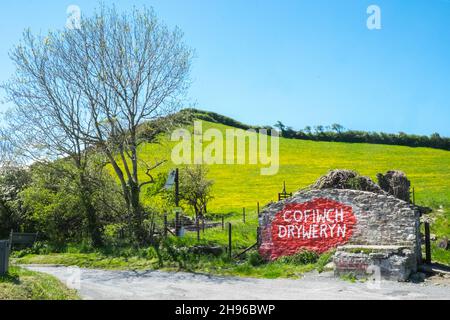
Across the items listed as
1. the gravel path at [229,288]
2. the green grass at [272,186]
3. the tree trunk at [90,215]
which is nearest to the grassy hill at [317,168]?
the green grass at [272,186]

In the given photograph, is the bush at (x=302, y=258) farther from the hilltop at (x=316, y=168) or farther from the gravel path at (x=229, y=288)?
the hilltop at (x=316, y=168)

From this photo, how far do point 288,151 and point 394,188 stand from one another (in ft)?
148

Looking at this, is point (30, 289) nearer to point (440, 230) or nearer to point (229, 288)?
point (229, 288)

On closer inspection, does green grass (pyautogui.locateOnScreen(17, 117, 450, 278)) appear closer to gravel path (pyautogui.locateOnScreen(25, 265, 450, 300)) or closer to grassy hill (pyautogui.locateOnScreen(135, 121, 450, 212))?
grassy hill (pyautogui.locateOnScreen(135, 121, 450, 212))

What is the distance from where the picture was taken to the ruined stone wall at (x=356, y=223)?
17953 millimetres

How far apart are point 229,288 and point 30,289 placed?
560 cm

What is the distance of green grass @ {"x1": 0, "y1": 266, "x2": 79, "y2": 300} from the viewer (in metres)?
10.9

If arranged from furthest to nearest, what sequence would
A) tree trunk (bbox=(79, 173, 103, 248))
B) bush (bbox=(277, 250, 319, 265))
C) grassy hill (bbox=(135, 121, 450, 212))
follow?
grassy hill (bbox=(135, 121, 450, 212)), tree trunk (bbox=(79, 173, 103, 248)), bush (bbox=(277, 250, 319, 265))

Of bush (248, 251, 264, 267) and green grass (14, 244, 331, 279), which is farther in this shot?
bush (248, 251, 264, 267)

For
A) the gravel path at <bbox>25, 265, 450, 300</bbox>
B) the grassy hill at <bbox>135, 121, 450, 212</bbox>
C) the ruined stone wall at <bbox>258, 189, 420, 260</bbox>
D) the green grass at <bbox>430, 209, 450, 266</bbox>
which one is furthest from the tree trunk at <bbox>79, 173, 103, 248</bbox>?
the grassy hill at <bbox>135, 121, 450, 212</bbox>

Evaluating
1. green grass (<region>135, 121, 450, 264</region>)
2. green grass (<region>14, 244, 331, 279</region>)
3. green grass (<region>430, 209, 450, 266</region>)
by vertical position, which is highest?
green grass (<region>135, 121, 450, 264</region>)

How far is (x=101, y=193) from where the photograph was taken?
2472 cm

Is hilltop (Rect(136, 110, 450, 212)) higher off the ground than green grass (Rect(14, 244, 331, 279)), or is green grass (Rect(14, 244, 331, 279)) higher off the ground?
hilltop (Rect(136, 110, 450, 212))
